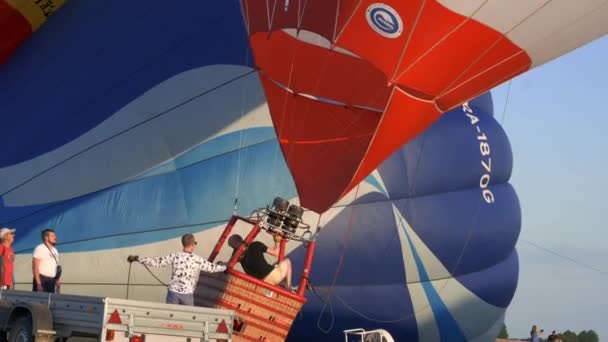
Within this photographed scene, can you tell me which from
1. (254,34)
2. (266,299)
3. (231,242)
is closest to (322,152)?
(254,34)

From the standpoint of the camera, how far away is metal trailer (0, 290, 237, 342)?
595 centimetres

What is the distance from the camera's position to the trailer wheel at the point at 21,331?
650cm

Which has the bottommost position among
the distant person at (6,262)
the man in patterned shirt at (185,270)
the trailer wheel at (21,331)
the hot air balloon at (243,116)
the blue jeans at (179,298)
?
the trailer wheel at (21,331)

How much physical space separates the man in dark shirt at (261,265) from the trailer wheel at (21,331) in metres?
1.67

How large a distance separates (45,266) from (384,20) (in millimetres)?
3231

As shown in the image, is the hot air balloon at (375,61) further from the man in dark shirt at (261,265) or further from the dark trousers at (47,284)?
the dark trousers at (47,284)

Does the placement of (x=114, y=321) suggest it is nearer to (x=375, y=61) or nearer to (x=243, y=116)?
(x=375, y=61)

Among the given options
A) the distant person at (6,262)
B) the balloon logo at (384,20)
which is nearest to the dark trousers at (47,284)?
the distant person at (6,262)

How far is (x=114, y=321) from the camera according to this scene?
19.4 ft

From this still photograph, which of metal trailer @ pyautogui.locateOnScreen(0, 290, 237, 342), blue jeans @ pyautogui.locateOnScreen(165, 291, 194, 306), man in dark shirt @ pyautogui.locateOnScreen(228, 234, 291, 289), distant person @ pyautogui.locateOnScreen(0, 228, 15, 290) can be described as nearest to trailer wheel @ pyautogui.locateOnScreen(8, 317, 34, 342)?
metal trailer @ pyautogui.locateOnScreen(0, 290, 237, 342)

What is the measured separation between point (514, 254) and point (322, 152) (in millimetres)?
3861

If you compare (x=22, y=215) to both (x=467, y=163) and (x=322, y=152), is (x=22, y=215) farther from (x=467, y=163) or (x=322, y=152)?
(x=467, y=163)

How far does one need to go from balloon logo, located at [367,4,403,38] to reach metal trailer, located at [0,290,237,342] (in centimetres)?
275

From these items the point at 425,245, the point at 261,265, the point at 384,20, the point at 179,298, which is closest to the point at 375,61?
the point at 384,20
